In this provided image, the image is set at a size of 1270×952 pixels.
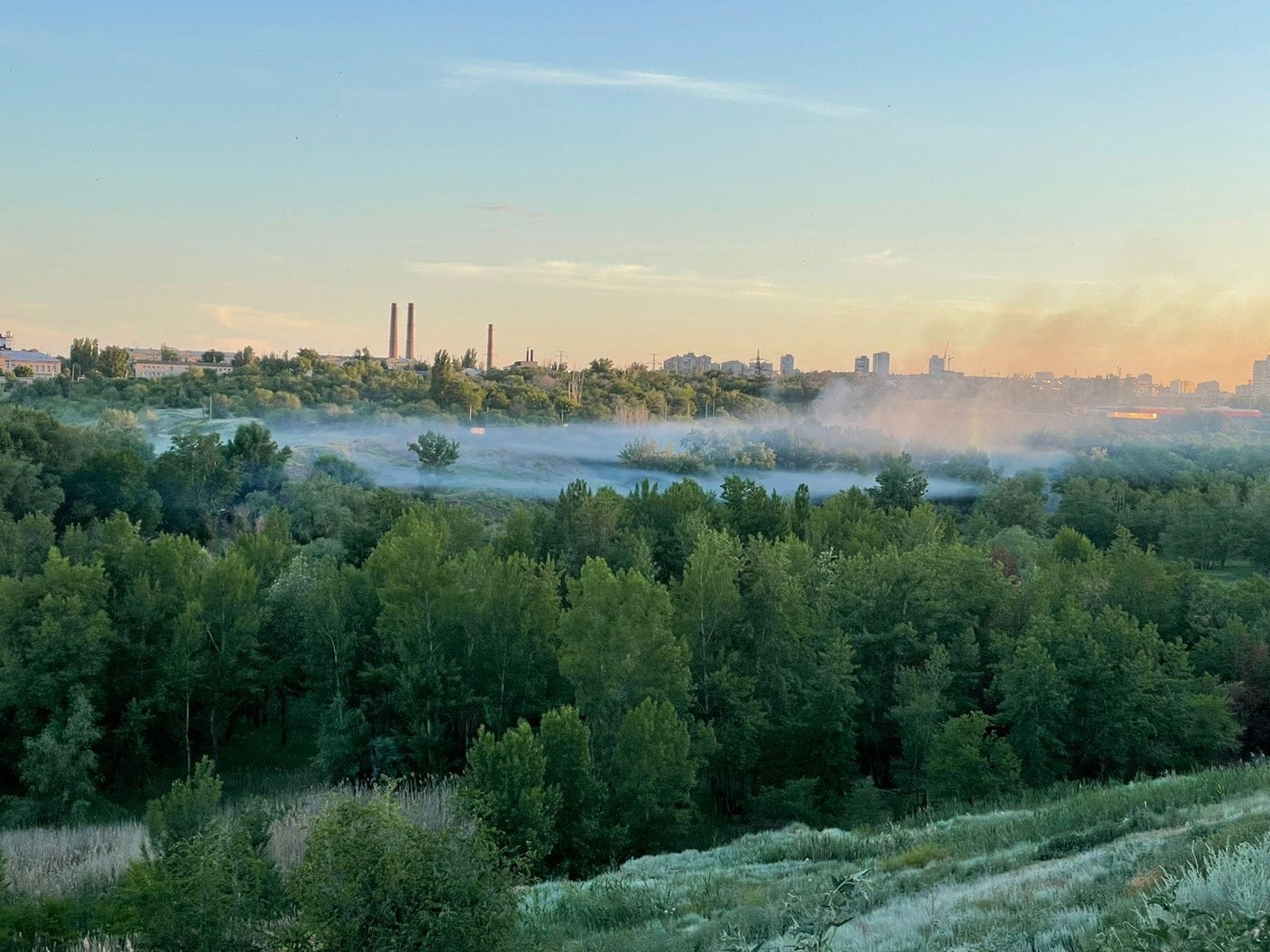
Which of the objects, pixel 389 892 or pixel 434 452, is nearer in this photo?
pixel 389 892

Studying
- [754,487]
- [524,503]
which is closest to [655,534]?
[754,487]

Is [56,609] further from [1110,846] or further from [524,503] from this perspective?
[524,503]

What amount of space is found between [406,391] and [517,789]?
374 feet

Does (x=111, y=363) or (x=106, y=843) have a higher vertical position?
(x=111, y=363)

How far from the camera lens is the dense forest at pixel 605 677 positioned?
3234cm

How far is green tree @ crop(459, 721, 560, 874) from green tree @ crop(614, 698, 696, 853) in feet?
9.09

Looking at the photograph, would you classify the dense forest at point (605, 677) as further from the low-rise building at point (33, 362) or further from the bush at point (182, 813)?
the low-rise building at point (33, 362)

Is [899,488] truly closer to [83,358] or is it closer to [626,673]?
[626,673]

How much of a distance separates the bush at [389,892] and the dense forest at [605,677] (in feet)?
35.9

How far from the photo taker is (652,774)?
31062 millimetres

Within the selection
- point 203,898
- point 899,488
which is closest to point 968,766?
point 203,898

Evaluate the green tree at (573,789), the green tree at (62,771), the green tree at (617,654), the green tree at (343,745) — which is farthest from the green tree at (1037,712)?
the green tree at (62,771)

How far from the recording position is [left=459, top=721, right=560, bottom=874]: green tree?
28016mm

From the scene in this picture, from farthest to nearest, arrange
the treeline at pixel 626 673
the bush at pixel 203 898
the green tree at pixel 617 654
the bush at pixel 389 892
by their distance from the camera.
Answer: the green tree at pixel 617 654
the treeline at pixel 626 673
the bush at pixel 203 898
the bush at pixel 389 892
